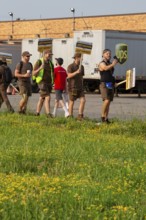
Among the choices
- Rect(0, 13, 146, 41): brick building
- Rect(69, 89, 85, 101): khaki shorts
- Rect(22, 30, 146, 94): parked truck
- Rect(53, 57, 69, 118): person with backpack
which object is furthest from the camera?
Rect(0, 13, 146, 41): brick building

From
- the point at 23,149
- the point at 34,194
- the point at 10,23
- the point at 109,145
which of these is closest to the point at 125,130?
the point at 109,145

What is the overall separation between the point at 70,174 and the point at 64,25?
59.2 metres

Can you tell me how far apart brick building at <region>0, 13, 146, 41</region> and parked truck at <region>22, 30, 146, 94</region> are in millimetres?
13458

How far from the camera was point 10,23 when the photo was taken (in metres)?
74.6

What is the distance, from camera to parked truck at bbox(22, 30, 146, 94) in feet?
132

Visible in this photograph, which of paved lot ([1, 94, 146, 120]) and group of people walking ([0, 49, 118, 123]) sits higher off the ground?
group of people walking ([0, 49, 118, 123])

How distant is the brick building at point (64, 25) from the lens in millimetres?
60344

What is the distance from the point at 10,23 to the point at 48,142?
63591 millimetres

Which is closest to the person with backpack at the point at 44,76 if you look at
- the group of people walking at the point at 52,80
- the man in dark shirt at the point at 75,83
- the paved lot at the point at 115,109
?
the group of people walking at the point at 52,80

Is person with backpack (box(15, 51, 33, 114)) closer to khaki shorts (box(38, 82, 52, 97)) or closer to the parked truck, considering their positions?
khaki shorts (box(38, 82, 52, 97))

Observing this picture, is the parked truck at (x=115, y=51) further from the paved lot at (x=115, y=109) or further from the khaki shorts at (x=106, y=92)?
the khaki shorts at (x=106, y=92)

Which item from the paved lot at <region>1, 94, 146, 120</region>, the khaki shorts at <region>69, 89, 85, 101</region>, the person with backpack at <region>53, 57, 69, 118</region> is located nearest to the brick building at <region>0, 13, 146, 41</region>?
the paved lot at <region>1, 94, 146, 120</region>

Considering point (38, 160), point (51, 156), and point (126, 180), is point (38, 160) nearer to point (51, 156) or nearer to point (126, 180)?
point (51, 156)

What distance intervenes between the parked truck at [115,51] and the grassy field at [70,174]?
25.5 metres
